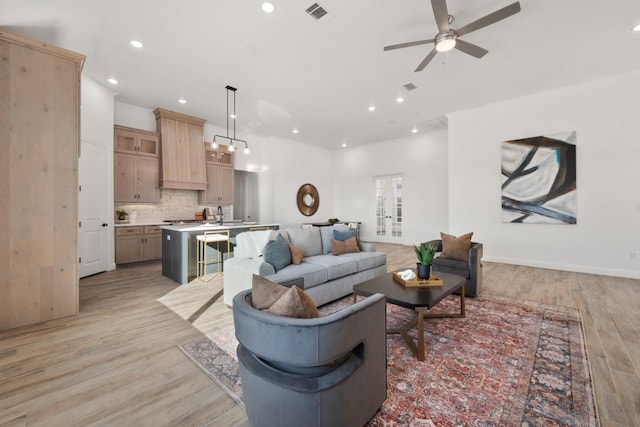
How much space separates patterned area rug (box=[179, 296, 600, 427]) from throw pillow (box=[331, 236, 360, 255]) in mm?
1277

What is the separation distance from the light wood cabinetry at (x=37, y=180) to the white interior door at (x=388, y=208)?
771 centimetres

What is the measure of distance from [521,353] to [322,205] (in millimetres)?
7870

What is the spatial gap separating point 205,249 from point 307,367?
3.60 m

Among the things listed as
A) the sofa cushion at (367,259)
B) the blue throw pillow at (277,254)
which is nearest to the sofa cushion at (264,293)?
the blue throw pillow at (277,254)

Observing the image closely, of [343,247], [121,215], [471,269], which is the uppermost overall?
[121,215]

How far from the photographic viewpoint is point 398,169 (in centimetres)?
858

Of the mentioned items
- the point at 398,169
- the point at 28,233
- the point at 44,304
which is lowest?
the point at 44,304

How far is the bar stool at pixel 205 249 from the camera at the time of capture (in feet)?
14.3

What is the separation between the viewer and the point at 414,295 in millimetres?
2404

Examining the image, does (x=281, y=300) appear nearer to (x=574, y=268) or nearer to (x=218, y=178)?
(x=574, y=268)

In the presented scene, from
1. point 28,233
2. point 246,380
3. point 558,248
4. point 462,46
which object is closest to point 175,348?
point 246,380

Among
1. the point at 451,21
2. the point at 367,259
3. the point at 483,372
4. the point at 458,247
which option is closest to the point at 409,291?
the point at 483,372

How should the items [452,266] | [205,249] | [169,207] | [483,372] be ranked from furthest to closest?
[169,207], [205,249], [452,266], [483,372]

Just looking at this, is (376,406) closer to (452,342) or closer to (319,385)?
(319,385)
